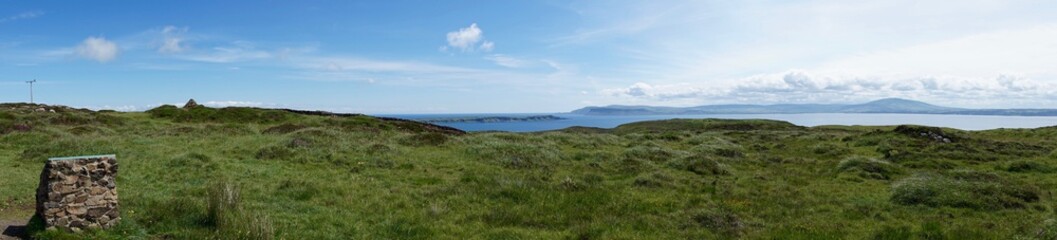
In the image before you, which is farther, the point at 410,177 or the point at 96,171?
the point at 410,177

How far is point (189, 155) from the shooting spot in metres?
25.7

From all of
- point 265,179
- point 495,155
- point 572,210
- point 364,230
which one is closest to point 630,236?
→ point 572,210

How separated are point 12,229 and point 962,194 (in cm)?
2774

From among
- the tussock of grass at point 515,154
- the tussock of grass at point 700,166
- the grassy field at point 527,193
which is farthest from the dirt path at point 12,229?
the tussock of grass at point 700,166

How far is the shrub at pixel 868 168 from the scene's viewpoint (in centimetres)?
2664

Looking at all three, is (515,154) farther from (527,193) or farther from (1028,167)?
(1028,167)

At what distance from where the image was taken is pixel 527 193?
2036 centimetres

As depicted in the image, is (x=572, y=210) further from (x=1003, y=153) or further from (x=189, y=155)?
(x=1003, y=153)

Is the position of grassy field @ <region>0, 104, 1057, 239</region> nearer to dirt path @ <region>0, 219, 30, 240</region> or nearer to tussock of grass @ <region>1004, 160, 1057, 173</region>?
tussock of grass @ <region>1004, 160, 1057, 173</region>

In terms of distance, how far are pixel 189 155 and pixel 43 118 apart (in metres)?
43.2

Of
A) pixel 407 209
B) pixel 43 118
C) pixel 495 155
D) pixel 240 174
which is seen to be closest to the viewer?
pixel 407 209

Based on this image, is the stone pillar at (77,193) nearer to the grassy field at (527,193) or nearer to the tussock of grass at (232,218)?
the grassy field at (527,193)

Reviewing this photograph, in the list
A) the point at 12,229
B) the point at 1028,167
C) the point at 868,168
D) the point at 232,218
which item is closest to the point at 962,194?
the point at 868,168

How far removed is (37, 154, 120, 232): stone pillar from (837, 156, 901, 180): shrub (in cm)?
2869
